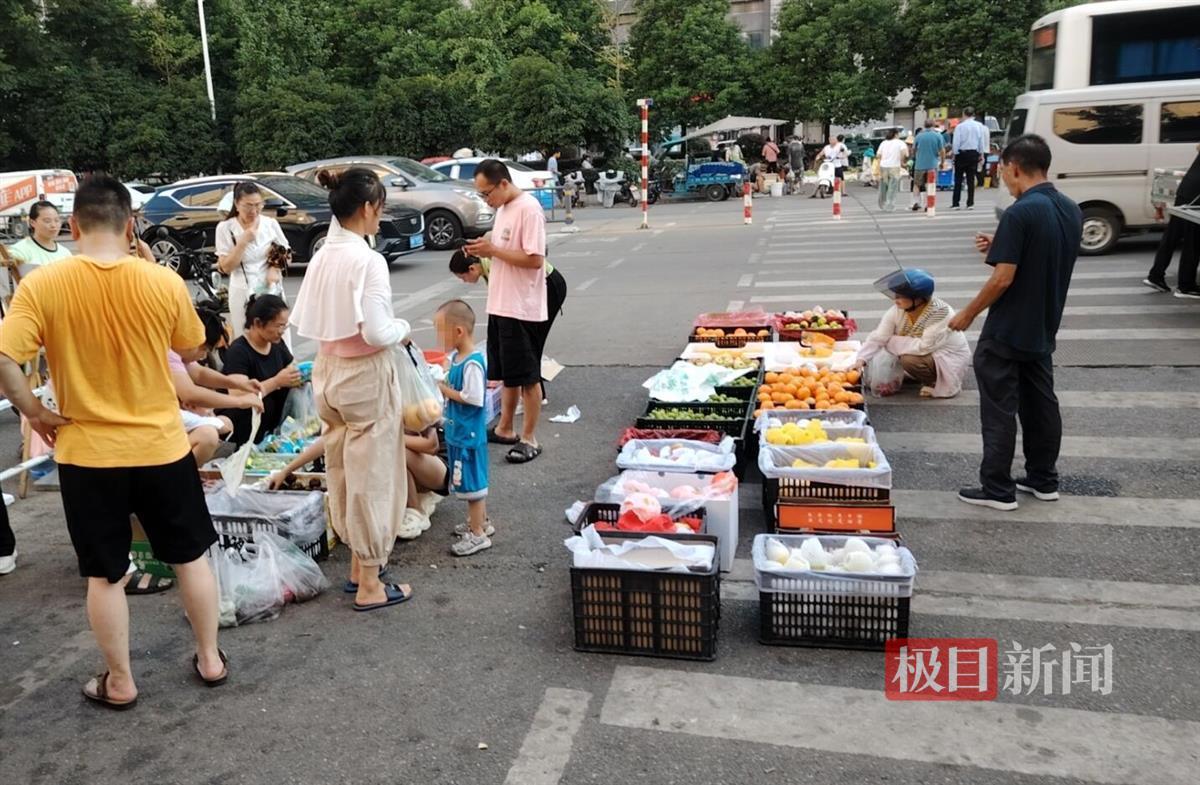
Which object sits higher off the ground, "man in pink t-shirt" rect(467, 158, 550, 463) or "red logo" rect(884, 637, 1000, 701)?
"man in pink t-shirt" rect(467, 158, 550, 463)

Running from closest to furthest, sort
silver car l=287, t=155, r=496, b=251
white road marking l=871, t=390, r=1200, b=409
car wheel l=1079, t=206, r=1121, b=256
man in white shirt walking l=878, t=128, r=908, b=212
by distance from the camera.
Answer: white road marking l=871, t=390, r=1200, b=409, car wheel l=1079, t=206, r=1121, b=256, silver car l=287, t=155, r=496, b=251, man in white shirt walking l=878, t=128, r=908, b=212

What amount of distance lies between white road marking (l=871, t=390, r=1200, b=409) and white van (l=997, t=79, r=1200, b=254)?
6171mm

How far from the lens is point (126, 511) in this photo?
338 centimetres

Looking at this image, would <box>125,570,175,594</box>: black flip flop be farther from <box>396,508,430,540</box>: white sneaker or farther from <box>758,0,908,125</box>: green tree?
<box>758,0,908,125</box>: green tree

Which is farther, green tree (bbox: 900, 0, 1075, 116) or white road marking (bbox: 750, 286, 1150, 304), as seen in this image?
green tree (bbox: 900, 0, 1075, 116)

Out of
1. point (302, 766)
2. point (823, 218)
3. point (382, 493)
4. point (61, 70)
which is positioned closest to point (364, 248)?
point (382, 493)

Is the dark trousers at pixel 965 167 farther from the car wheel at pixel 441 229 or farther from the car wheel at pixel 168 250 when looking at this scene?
the car wheel at pixel 168 250

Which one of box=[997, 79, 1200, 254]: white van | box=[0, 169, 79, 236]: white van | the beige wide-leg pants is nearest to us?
the beige wide-leg pants

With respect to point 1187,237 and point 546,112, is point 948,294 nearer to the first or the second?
point 1187,237

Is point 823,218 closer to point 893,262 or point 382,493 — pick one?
point 893,262

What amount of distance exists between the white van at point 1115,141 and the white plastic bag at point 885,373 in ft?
21.6

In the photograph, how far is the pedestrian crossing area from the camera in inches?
124

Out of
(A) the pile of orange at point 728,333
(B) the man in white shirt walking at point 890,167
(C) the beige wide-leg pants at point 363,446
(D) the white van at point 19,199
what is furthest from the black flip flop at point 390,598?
(B) the man in white shirt walking at point 890,167

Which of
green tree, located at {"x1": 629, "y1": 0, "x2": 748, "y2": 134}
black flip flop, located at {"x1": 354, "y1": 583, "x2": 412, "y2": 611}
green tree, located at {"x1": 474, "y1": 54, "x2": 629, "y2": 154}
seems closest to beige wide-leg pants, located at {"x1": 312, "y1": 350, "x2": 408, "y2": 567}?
black flip flop, located at {"x1": 354, "y1": 583, "x2": 412, "y2": 611}
